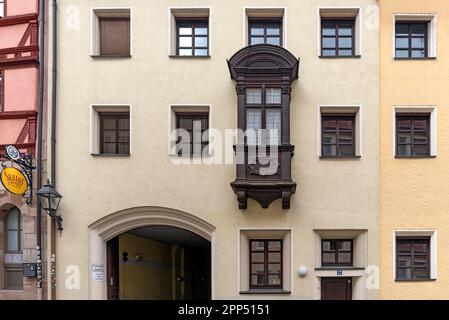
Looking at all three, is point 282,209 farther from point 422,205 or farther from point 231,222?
point 422,205

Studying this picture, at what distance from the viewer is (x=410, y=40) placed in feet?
38.8

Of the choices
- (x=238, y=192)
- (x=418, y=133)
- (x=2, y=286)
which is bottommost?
(x=2, y=286)

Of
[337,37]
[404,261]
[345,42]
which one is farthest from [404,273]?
[337,37]

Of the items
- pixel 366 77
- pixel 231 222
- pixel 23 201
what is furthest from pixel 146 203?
pixel 366 77

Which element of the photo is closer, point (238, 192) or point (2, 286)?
point (238, 192)

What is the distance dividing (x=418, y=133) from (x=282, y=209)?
4.13 meters

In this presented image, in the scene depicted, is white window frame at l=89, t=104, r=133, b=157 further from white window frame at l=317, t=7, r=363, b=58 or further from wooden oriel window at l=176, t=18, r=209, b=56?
white window frame at l=317, t=7, r=363, b=58

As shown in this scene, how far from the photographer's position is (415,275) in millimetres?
11391

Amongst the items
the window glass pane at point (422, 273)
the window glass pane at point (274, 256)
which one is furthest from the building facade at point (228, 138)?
the window glass pane at point (422, 273)

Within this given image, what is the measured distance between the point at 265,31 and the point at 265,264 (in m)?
6.17

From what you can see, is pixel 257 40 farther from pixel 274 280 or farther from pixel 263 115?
pixel 274 280

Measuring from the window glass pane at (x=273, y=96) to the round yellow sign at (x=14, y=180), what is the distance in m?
6.47

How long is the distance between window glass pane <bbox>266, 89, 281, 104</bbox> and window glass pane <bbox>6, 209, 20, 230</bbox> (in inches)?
287

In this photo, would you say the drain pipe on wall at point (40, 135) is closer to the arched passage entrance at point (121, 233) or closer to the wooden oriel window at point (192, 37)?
the arched passage entrance at point (121, 233)
